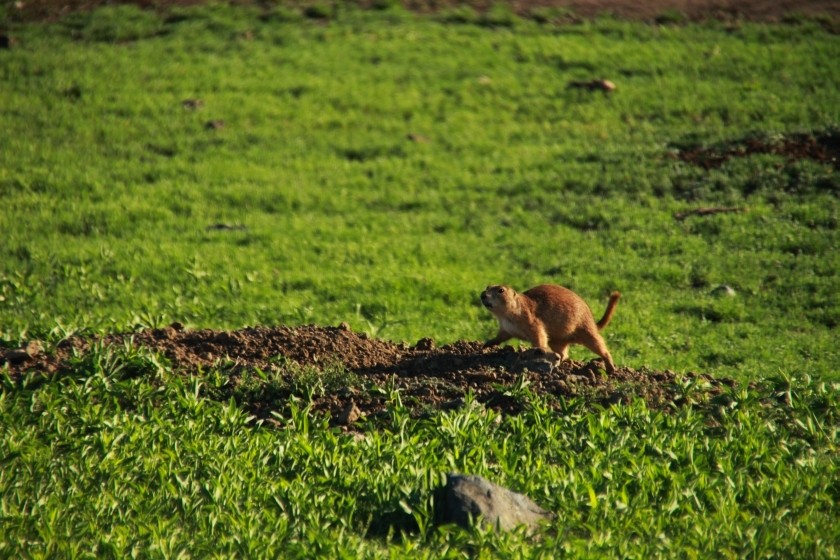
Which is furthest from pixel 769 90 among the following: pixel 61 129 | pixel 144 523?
pixel 144 523

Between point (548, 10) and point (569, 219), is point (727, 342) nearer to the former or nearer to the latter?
point (569, 219)

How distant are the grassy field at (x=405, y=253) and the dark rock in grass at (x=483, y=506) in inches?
5.9

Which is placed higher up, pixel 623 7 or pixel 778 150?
pixel 623 7

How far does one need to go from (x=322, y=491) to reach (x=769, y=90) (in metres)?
13.9

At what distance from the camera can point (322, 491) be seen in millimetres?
6469

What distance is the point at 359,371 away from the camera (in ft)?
27.5

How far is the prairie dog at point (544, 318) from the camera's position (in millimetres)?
8914

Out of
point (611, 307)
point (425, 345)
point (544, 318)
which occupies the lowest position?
point (425, 345)

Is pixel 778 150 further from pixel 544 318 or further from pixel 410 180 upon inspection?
pixel 544 318

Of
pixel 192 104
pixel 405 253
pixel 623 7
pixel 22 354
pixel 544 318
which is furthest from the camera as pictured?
pixel 623 7

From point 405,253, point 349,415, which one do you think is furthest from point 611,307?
point 405,253

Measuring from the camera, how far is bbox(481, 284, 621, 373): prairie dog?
8.91 m

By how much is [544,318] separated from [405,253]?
4.43 metres

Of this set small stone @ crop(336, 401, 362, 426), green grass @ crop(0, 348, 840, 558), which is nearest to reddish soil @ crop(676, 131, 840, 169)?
green grass @ crop(0, 348, 840, 558)
